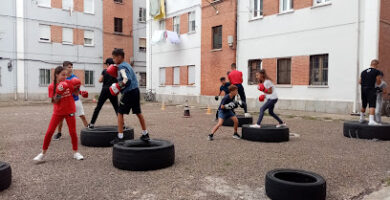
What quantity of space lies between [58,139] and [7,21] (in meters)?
22.9

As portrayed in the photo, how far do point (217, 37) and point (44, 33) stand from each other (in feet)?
52.5

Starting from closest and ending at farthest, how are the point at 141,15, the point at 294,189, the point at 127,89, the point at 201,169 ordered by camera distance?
the point at 294,189 → the point at 201,169 → the point at 127,89 → the point at 141,15

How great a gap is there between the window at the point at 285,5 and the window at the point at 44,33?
2057 cm

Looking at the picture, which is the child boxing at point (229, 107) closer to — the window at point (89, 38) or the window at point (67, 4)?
the window at point (89, 38)

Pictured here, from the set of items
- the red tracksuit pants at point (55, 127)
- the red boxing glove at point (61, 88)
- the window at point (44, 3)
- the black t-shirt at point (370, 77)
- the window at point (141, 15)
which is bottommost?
the red tracksuit pants at point (55, 127)

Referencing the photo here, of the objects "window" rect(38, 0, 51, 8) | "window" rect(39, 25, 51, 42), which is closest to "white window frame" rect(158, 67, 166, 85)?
"window" rect(39, 25, 51, 42)

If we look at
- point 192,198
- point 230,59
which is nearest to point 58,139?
point 192,198

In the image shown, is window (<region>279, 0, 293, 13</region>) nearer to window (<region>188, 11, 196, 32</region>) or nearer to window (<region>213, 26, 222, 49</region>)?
window (<region>213, 26, 222, 49</region>)

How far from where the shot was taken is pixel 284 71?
17562 millimetres

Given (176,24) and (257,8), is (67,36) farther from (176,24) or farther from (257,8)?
(257,8)

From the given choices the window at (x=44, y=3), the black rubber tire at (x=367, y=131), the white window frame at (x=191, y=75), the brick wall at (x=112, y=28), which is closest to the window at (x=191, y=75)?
the white window frame at (x=191, y=75)

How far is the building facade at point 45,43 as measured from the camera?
26.1 metres

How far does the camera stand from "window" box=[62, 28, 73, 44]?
2897 cm

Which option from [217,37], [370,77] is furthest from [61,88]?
[217,37]
